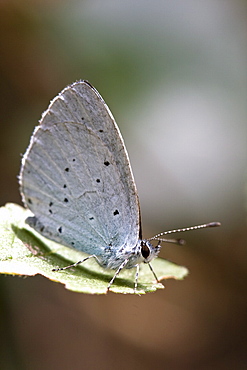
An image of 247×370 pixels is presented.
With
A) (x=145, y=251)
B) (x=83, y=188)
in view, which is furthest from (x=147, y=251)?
(x=83, y=188)

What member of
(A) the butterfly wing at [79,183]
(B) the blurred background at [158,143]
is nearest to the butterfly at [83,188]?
(A) the butterfly wing at [79,183]

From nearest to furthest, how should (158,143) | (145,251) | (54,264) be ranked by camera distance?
1. (54,264)
2. (145,251)
3. (158,143)

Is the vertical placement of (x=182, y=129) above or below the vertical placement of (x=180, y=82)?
below

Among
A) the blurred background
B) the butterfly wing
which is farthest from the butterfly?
the blurred background

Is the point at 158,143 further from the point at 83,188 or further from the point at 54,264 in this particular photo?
the point at 54,264

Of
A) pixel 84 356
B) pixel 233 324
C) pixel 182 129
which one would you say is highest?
pixel 182 129
